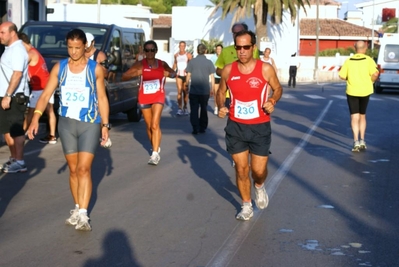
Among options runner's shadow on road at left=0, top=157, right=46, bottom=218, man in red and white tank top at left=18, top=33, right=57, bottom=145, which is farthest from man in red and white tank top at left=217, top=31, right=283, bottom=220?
man in red and white tank top at left=18, top=33, right=57, bottom=145

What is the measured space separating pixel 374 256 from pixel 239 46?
8.14 ft

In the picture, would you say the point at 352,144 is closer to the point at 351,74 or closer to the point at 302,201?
the point at 351,74

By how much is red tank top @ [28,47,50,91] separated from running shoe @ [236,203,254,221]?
17.5 feet

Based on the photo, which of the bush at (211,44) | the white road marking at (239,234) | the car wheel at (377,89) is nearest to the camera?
the white road marking at (239,234)

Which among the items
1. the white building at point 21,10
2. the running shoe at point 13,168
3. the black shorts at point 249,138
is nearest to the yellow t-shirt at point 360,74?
the black shorts at point 249,138

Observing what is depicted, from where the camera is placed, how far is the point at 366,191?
966cm

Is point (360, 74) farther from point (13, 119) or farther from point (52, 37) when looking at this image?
point (52, 37)

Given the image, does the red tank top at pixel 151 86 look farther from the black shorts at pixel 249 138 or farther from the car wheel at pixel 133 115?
the car wheel at pixel 133 115

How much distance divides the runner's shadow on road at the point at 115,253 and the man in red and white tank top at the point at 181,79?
12934mm

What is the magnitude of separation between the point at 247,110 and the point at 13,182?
3.70 meters

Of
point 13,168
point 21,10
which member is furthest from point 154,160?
point 21,10

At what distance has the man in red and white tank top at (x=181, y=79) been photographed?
2044 cm

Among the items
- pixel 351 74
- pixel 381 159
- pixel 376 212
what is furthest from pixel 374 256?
pixel 351 74

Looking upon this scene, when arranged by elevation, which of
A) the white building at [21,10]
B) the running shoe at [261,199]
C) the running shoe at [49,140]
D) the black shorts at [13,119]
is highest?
the white building at [21,10]
